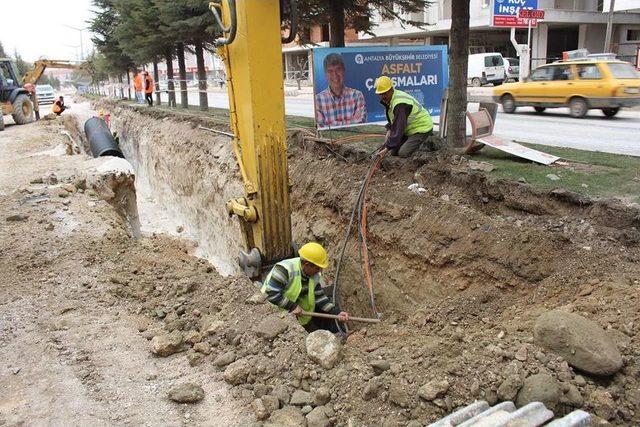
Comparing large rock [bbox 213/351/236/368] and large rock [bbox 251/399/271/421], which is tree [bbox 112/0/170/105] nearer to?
large rock [bbox 213/351/236/368]

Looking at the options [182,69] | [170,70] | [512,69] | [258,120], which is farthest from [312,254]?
[512,69]

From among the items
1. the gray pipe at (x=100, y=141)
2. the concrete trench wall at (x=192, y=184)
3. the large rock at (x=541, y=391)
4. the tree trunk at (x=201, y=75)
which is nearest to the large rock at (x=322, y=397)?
the large rock at (x=541, y=391)

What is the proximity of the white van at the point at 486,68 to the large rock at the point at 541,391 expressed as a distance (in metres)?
30.6

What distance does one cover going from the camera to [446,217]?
618 cm

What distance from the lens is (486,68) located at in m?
31.0

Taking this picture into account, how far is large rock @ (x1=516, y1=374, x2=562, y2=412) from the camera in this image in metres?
2.98

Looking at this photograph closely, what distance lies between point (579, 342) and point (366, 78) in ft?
23.3

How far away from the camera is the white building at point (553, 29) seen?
3180 centimetres

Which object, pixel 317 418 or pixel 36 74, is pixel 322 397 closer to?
pixel 317 418

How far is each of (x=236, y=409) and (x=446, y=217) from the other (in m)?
3.72

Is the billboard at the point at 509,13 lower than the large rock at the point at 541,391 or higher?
higher

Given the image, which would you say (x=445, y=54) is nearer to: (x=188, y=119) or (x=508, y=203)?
(x=508, y=203)

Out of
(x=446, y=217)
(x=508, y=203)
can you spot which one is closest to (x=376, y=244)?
(x=446, y=217)

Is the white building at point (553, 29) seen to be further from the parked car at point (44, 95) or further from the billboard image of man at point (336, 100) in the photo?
the parked car at point (44, 95)
